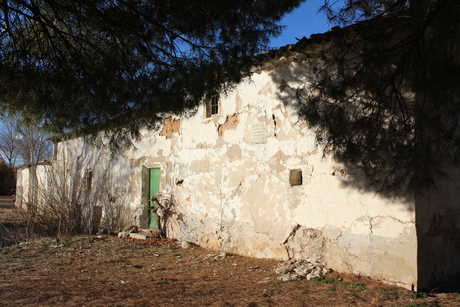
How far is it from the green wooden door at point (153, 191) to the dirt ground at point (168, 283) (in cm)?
Answer: 193

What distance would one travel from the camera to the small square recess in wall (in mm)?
6070

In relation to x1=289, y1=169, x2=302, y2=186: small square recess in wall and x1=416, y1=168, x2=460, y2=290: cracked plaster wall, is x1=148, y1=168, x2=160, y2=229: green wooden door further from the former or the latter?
x1=416, y1=168, x2=460, y2=290: cracked plaster wall

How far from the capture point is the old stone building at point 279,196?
16.5 feet

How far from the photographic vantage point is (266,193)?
6.60m

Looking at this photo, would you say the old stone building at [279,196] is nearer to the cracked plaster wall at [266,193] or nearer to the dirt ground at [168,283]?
the cracked plaster wall at [266,193]

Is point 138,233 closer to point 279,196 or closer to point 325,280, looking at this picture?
point 279,196

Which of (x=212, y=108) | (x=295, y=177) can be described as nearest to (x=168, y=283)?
(x=295, y=177)

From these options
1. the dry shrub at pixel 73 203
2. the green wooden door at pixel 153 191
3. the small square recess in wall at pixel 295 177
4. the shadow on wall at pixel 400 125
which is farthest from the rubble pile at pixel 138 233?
the shadow on wall at pixel 400 125

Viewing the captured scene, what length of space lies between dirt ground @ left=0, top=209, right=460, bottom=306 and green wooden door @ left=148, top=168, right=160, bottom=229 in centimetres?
193

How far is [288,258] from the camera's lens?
6164 millimetres

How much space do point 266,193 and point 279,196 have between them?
30 cm

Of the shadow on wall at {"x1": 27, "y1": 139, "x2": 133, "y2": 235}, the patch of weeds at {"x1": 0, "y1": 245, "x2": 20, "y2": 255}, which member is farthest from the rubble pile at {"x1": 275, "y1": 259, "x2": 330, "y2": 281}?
the patch of weeds at {"x1": 0, "y1": 245, "x2": 20, "y2": 255}

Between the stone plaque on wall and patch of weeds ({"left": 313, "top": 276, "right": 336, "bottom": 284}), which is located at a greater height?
the stone plaque on wall

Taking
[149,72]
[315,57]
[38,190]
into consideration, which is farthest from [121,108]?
[38,190]
